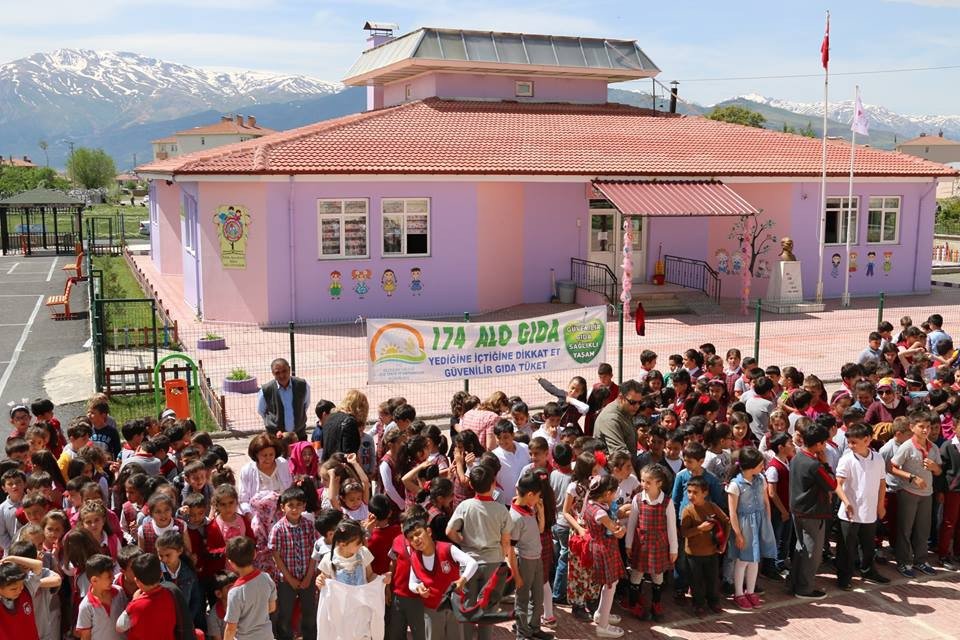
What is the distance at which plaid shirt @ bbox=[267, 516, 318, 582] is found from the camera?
6254mm

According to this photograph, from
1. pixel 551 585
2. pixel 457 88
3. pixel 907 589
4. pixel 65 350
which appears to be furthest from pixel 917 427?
pixel 457 88

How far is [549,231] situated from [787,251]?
241 inches

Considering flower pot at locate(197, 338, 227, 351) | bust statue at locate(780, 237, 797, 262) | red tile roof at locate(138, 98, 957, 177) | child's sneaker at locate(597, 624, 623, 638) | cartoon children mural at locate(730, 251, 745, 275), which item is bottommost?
child's sneaker at locate(597, 624, 623, 638)

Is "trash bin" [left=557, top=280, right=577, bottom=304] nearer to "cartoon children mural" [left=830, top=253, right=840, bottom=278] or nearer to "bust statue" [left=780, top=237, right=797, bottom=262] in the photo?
"bust statue" [left=780, top=237, right=797, bottom=262]

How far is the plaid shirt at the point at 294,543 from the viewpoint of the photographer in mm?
6254

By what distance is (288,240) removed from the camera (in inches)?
819

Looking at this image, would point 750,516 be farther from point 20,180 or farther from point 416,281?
point 20,180

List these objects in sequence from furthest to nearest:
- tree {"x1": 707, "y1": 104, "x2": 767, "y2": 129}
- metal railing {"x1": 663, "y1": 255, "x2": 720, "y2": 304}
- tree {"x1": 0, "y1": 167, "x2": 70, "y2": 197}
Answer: tree {"x1": 0, "y1": 167, "x2": 70, "y2": 197}, tree {"x1": 707, "y1": 104, "x2": 767, "y2": 129}, metal railing {"x1": 663, "y1": 255, "x2": 720, "y2": 304}

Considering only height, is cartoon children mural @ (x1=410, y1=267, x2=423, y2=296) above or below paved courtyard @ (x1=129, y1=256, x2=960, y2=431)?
above

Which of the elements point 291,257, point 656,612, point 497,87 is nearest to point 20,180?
point 497,87

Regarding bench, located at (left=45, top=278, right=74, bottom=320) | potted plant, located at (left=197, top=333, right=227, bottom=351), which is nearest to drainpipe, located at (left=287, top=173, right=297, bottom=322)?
potted plant, located at (left=197, top=333, right=227, bottom=351)

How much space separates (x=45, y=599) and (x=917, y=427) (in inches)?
266

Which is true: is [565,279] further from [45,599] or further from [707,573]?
[45,599]

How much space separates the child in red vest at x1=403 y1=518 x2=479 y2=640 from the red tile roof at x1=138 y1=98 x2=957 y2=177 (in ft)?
50.5
